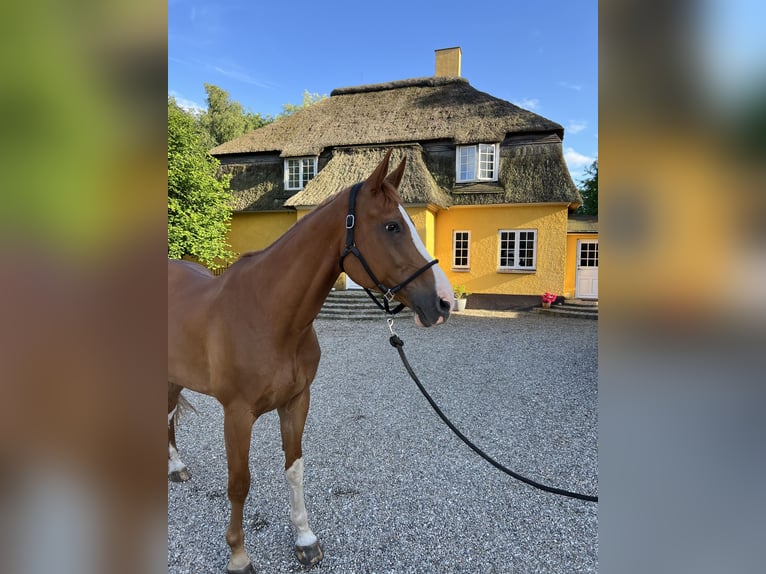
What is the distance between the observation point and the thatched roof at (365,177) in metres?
13.1

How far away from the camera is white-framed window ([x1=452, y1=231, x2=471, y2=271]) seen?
1412 cm

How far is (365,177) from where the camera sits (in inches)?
551

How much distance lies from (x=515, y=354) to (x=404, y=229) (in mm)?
6985

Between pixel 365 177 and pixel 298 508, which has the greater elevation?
pixel 365 177

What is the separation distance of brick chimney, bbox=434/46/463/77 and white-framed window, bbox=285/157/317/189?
7590 millimetres

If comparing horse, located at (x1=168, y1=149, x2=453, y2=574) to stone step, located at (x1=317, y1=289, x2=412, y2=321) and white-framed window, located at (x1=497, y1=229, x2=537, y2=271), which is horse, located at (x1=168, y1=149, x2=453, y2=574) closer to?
stone step, located at (x1=317, y1=289, x2=412, y2=321)

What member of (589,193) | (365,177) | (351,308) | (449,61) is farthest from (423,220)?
(589,193)

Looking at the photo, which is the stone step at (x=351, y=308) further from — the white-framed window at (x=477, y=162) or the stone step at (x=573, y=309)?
the white-framed window at (x=477, y=162)

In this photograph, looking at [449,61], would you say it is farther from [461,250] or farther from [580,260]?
[580,260]

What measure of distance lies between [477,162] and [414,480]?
12615 millimetres
